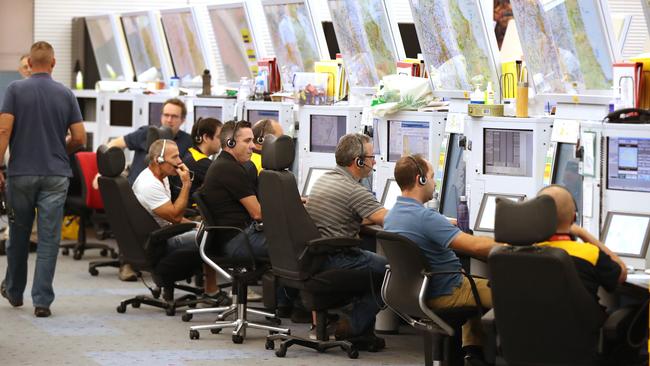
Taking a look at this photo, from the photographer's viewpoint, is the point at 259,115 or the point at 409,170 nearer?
the point at 409,170

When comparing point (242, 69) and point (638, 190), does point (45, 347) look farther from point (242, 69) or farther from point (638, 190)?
point (242, 69)

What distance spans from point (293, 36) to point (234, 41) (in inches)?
54.3

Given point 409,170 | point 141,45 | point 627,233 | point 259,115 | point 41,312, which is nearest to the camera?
point 627,233

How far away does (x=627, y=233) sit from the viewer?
5078 millimetres

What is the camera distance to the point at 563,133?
5547 mm

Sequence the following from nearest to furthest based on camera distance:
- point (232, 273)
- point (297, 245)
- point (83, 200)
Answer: point (297, 245) < point (232, 273) < point (83, 200)

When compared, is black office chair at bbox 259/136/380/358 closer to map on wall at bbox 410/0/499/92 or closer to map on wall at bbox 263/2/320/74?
map on wall at bbox 410/0/499/92

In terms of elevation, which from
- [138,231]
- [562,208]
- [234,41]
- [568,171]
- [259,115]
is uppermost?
[234,41]

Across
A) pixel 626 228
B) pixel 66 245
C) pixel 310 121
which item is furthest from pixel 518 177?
pixel 66 245

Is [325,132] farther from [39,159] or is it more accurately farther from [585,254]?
[585,254]

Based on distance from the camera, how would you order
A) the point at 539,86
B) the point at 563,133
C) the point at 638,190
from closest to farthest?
the point at 638,190
the point at 563,133
the point at 539,86

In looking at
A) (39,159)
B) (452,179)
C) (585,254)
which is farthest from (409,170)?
(39,159)

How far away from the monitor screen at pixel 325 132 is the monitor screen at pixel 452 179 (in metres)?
1.20

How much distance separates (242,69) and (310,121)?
2.13m
